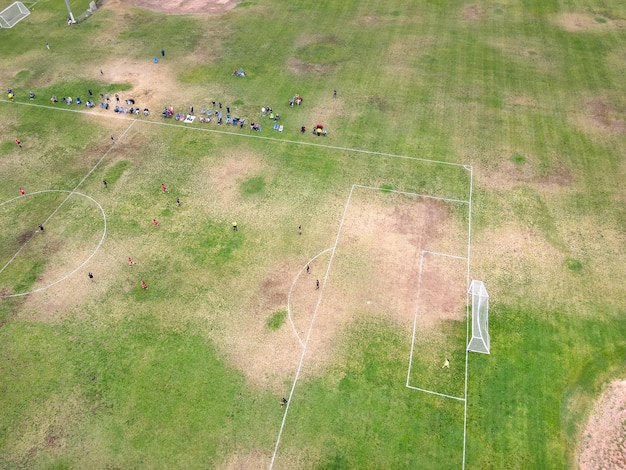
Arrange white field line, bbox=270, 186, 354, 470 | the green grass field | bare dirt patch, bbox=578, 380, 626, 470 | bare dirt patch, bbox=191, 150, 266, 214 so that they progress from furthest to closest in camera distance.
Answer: bare dirt patch, bbox=191, 150, 266, 214 < the green grass field < white field line, bbox=270, 186, 354, 470 < bare dirt patch, bbox=578, 380, 626, 470

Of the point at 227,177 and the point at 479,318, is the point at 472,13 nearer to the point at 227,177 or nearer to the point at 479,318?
the point at 227,177

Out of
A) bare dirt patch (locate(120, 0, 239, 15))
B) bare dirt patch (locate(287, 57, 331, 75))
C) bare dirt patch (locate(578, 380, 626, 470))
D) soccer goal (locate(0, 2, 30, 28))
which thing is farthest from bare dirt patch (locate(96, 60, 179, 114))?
bare dirt patch (locate(578, 380, 626, 470))

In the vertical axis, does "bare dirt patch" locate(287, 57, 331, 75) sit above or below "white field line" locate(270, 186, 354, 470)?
above

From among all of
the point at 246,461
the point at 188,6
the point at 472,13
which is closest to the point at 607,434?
the point at 246,461

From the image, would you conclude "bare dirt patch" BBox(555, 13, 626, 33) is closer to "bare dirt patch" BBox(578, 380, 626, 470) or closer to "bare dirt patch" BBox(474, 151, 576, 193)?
"bare dirt patch" BBox(474, 151, 576, 193)

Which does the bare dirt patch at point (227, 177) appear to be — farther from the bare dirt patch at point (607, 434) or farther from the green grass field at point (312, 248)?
the bare dirt patch at point (607, 434)

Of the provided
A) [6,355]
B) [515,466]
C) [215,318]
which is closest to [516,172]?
[515,466]

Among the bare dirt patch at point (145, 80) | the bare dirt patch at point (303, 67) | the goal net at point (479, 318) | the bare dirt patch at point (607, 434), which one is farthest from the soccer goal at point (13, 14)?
the bare dirt patch at point (607, 434)
